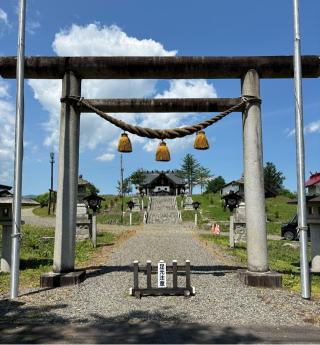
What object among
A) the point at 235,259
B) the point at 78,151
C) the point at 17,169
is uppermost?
the point at 78,151

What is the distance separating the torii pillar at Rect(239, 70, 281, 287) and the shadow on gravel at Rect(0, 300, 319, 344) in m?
2.76

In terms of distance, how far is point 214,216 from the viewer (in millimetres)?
38469

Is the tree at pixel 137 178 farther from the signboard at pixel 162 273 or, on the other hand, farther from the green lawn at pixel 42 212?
the signboard at pixel 162 273

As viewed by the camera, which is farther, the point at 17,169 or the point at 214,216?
the point at 214,216

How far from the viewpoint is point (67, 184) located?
27.2ft

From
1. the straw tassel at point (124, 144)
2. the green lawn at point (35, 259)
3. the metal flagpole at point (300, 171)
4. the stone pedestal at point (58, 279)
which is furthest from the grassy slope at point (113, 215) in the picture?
the metal flagpole at point (300, 171)

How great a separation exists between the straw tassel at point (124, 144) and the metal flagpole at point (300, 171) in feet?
12.8

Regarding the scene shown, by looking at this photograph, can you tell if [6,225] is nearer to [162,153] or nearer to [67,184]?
[67,184]

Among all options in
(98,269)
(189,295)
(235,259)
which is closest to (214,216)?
(235,259)

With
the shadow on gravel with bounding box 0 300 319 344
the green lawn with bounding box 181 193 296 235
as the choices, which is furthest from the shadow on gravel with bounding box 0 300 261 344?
the green lawn with bounding box 181 193 296 235

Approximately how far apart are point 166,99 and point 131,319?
207 inches

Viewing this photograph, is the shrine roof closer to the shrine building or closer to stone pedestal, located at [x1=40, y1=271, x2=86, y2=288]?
the shrine building

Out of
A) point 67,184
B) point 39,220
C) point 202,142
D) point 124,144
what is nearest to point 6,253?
point 67,184

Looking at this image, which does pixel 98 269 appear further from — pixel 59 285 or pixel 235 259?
pixel 235 259
